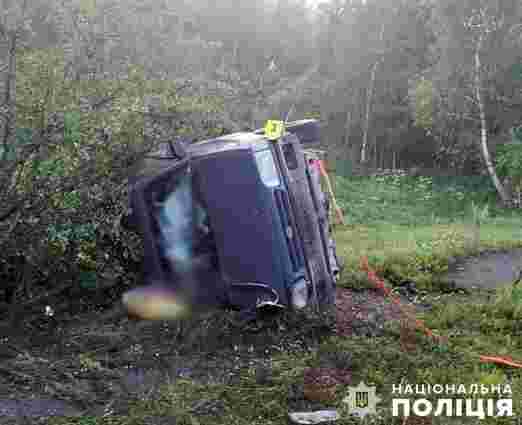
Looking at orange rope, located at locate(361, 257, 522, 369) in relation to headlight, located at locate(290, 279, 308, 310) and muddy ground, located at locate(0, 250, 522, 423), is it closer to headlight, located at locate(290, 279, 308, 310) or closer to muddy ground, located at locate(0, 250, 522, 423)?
muddy ground, located at locate(0, 250, 522, 423)

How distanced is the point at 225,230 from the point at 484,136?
15.1m

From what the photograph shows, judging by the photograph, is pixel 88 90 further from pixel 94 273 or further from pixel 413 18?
pixel 413 18

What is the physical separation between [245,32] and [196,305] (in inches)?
988

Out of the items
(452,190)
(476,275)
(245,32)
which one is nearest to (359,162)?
(452,190)

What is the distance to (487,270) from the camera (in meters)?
8.28

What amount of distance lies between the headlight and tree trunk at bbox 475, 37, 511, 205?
564 inches

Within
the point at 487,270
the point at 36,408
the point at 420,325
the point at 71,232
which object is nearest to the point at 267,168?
the point at 71,232

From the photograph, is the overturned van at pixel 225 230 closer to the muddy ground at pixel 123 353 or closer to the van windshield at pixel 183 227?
the van windshield at pixel 183 227

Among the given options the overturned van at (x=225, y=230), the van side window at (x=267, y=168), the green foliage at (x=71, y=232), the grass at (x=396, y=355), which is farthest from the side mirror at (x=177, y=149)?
the grass at (x=396, y=355)

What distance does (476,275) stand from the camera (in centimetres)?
796

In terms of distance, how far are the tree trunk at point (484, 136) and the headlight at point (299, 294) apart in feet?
47.0

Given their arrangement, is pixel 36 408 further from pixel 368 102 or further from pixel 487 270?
pixel 368 102

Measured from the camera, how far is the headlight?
4.74 metres

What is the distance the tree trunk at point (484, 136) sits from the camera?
17469mm
